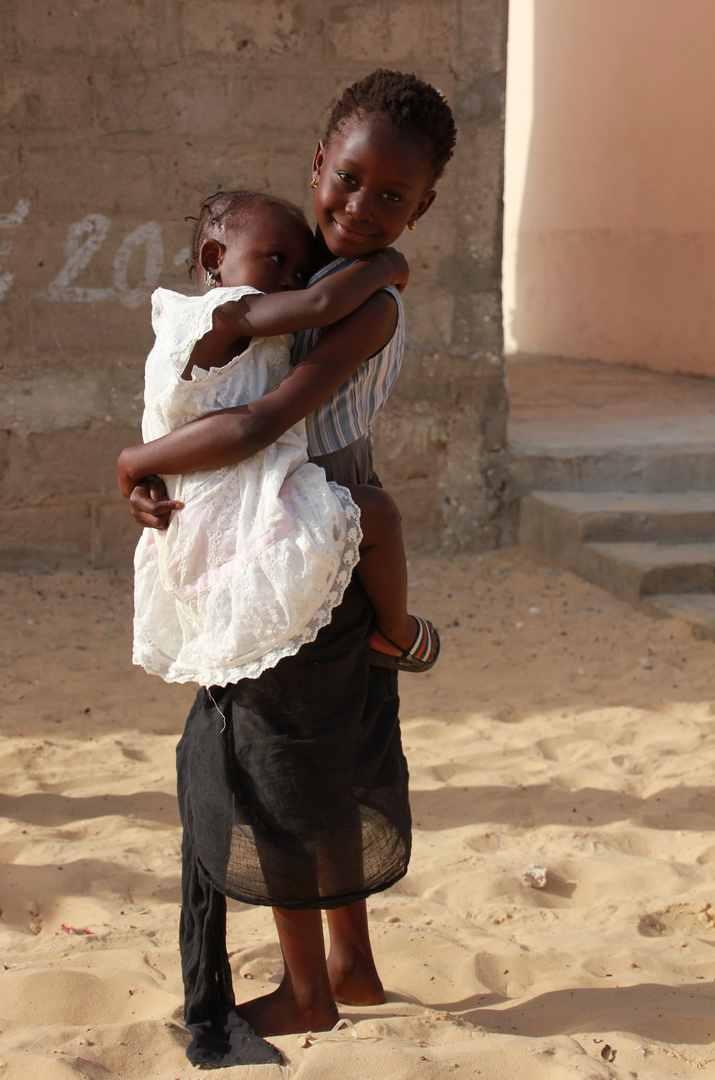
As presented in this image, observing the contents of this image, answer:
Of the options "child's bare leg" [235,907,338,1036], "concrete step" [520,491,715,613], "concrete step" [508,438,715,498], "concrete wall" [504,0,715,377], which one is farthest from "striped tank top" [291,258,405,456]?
"concrete wall" [504,0,715,377]

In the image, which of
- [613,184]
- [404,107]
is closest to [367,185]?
[404,107]

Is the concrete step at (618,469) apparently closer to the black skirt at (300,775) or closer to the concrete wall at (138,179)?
the concrete wall at (138,179)

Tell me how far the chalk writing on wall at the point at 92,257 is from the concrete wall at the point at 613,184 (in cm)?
520

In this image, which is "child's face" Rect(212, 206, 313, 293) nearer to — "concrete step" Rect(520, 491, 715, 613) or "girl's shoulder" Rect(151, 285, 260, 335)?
"girl's shoulder" Rect(151, 285, 260, 335)

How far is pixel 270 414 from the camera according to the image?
64.1 inches

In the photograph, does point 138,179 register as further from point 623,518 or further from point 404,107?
point 404,107

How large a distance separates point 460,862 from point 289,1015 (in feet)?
3.22

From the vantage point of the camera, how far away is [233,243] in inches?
68.9

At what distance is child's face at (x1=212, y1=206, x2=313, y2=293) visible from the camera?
173cm

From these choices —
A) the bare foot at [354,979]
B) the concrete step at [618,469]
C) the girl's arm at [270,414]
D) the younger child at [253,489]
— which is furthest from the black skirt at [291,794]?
the concrete step at [618,469]

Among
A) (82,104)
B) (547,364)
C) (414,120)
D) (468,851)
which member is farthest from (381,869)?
(547,364)

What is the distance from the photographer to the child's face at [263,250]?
5.68 ft

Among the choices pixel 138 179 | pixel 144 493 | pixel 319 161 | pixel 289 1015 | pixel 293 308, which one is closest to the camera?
pixel 293 308

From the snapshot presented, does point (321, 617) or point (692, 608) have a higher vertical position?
point (321, 617)
